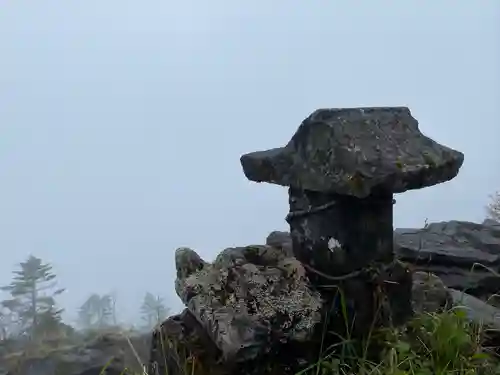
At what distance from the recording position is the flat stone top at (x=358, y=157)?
174 centimetres

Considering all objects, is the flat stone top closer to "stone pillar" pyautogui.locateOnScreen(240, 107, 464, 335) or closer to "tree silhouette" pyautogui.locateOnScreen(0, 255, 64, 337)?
"stone pillar" pyautogui.locateOnScreen(240, 107, 464, 335)

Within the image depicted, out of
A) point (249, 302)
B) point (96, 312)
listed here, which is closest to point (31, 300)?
point (96, 312)

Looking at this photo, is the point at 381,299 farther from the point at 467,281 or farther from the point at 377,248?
the point at 467,281

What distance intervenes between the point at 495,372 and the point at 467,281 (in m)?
1.10

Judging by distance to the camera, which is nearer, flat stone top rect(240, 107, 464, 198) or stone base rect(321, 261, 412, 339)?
flat stone top rect(240, 107, 464, 198)

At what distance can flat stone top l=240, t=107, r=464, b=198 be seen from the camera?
5.70 feet

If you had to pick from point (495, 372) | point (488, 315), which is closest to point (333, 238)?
point (495, 372)

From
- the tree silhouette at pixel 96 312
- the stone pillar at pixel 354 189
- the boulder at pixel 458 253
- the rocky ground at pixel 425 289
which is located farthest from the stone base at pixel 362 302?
the tree silhouette at pixel 96 312

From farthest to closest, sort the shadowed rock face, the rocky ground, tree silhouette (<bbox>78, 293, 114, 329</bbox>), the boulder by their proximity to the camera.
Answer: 1. tree silhouette (<bbox>78, 293, 114, 329</bbox>)
2. the boulder
3. the rocky ground
4. the shadowed rock face

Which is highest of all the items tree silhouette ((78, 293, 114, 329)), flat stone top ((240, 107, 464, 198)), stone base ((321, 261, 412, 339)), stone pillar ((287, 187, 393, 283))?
flat stone top ((240, 107, 464, 198))

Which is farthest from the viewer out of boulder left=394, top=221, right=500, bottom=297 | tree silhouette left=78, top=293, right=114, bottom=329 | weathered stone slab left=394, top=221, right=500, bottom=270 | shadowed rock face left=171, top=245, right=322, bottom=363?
tree silhouette left=78, top=293, right=114, bottom=329

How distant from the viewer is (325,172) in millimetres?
1805

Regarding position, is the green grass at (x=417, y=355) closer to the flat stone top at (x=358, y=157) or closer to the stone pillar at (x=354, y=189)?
the stone pillar at (x=354, y=189)

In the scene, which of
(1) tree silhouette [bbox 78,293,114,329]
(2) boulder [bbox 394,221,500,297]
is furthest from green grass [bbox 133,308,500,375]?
(1) tree silhouette [bbox 78,293,114,329]
